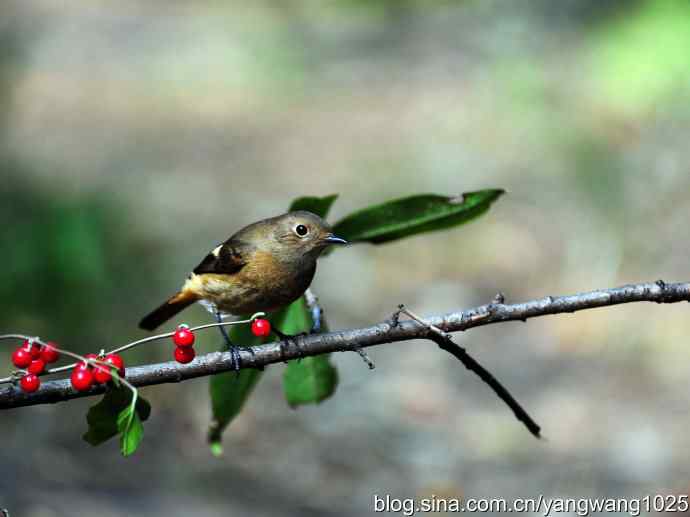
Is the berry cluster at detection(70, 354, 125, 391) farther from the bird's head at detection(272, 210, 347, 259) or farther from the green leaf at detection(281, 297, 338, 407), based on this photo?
the bird's head at detection(272, 210, 347, 259)

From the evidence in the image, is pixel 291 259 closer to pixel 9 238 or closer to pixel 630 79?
pixel 9 238

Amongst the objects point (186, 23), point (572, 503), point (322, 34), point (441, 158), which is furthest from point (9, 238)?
point (186, 23)

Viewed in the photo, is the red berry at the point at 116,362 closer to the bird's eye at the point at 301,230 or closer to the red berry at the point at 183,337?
the red berry at the point at 183,337

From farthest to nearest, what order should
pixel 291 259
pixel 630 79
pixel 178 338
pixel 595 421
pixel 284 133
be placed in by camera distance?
1. pixel 284 133
2. pixel 630 79
3. pixel 595 421
4. pixel 291 259
5. pixel 178 338

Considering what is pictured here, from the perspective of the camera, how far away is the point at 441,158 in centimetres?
1072

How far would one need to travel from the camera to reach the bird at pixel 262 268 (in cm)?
368

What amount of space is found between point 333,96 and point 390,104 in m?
1.04

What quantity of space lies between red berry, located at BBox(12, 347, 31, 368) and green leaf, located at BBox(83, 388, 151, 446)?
0.68 ft

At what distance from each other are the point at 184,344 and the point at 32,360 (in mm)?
393

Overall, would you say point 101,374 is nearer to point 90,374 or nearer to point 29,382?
point 90,374

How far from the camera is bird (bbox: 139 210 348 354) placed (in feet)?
12.1

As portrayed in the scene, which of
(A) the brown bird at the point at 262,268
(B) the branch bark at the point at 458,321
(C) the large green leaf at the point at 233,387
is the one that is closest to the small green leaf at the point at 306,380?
(C) the large green leaf at the point at 233,387

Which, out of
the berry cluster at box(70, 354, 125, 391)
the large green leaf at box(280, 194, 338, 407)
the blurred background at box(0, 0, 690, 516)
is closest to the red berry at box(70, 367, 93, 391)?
the berry cluster at box(70, 354, 125, 391)

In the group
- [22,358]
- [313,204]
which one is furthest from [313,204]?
[22,358]
